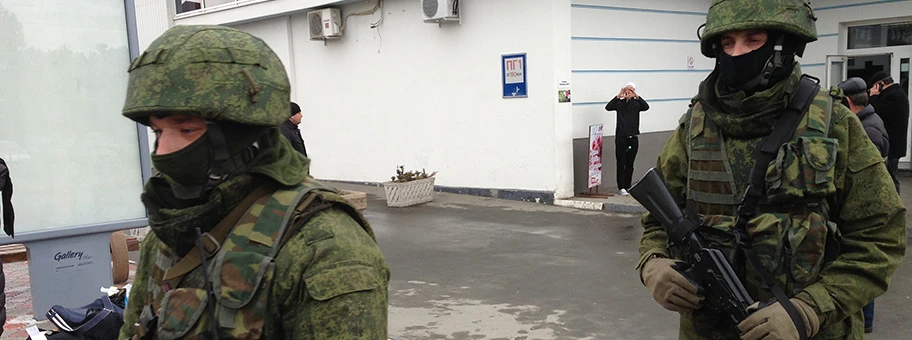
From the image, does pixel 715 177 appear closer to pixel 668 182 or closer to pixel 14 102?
pixel 668 182

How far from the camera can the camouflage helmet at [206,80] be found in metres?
1.55

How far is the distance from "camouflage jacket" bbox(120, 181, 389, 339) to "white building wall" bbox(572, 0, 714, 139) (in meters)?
9.41

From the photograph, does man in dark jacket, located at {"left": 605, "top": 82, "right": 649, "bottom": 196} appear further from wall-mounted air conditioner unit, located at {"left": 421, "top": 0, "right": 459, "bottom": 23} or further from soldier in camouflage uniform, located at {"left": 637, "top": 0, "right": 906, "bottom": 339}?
soldier in camouflage uniform, located at {"left": 637, "top": 0, "right": 906, "bottom": 339}

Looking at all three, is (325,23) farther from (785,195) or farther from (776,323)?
(776,323)

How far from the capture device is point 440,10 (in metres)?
10.9

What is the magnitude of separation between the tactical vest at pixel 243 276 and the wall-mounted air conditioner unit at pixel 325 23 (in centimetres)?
1168

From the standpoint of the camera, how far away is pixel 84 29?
5410 mm

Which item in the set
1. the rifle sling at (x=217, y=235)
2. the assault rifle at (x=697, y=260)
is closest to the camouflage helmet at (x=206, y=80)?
the rifle sling at (x=217, y=235)

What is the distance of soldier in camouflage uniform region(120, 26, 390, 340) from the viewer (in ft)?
4.90

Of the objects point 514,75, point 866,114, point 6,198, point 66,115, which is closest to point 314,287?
point 6,198

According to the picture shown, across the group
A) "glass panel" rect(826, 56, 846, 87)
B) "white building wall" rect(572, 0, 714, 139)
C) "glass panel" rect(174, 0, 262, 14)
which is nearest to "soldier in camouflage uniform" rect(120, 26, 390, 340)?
"white building wall" rect(572, 0, 714, 139)

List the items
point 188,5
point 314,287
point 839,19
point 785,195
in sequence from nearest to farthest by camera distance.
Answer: point 314,287 → point 785,195 → point 839,19 → point 188,5

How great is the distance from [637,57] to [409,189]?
4090 millimetres

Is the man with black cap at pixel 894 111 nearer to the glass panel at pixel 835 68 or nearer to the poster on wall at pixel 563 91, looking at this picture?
the glass panel at pixel 835 68
